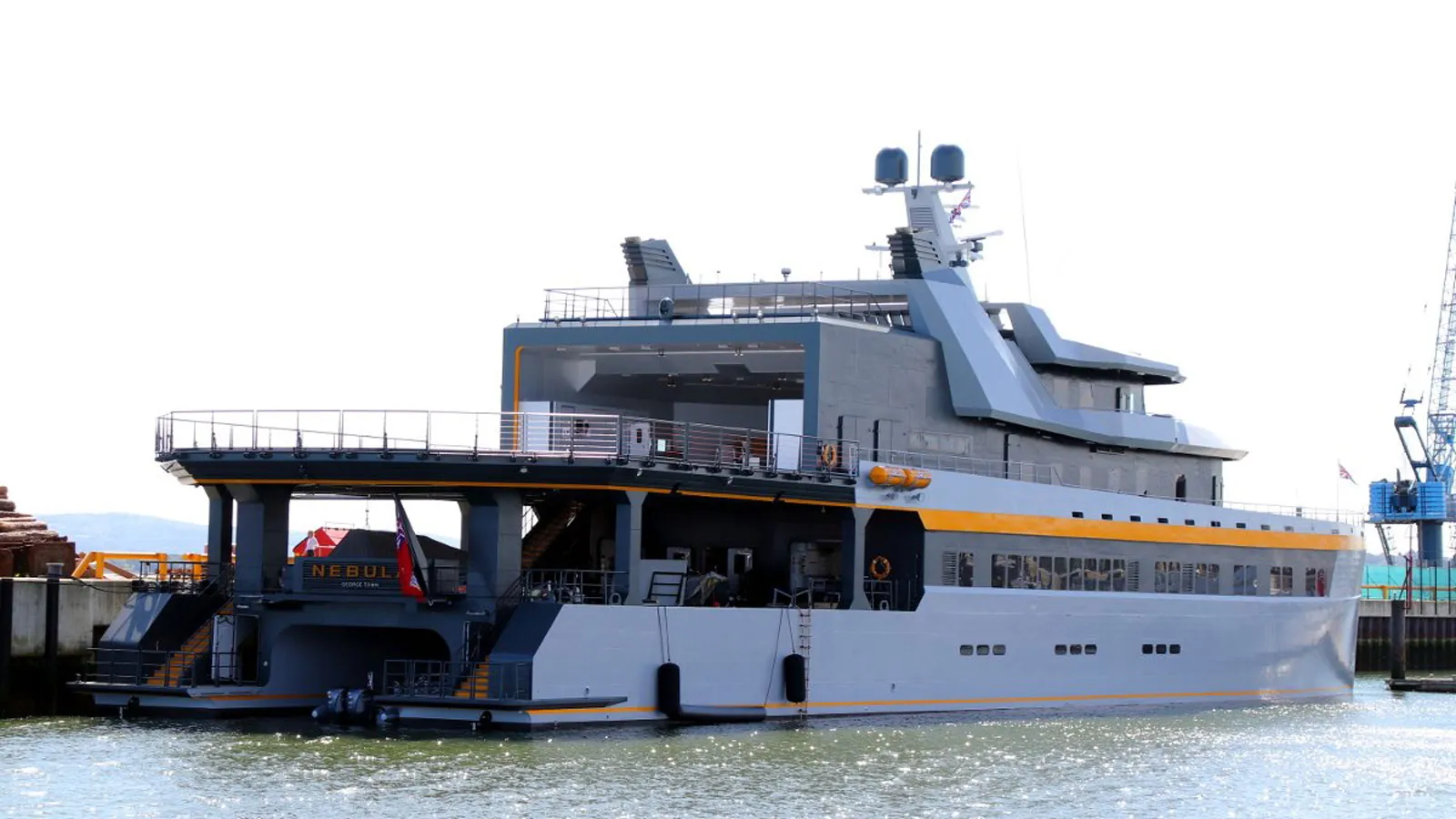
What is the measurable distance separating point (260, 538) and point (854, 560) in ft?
31.8

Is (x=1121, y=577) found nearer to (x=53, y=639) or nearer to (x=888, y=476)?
(x=888, y=476)

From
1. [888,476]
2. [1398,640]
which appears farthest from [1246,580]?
[1398,640]

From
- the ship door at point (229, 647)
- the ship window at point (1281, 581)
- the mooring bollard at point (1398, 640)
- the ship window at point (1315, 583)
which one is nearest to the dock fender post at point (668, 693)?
the ship door at point (229, 647)

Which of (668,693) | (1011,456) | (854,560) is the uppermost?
(1011,456)

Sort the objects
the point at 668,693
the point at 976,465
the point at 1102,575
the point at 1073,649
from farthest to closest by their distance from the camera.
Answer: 1. the point at 1102,575
2. the point at 976,465
3. the point at 1073,649
4. the point at 668,693

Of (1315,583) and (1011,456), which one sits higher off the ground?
(1011,456)

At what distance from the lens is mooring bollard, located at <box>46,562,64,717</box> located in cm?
3494

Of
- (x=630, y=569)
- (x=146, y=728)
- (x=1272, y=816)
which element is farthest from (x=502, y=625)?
(x=1272, y=816)

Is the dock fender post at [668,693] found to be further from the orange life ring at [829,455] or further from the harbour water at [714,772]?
the orange life ring at [829,455]

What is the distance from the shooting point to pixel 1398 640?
56.8m

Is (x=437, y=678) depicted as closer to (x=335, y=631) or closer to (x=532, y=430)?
(x=335, y=631)

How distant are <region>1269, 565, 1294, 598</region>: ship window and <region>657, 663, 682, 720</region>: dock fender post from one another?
1717 cm

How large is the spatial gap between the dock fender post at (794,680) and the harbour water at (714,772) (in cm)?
56

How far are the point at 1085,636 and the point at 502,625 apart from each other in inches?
495
